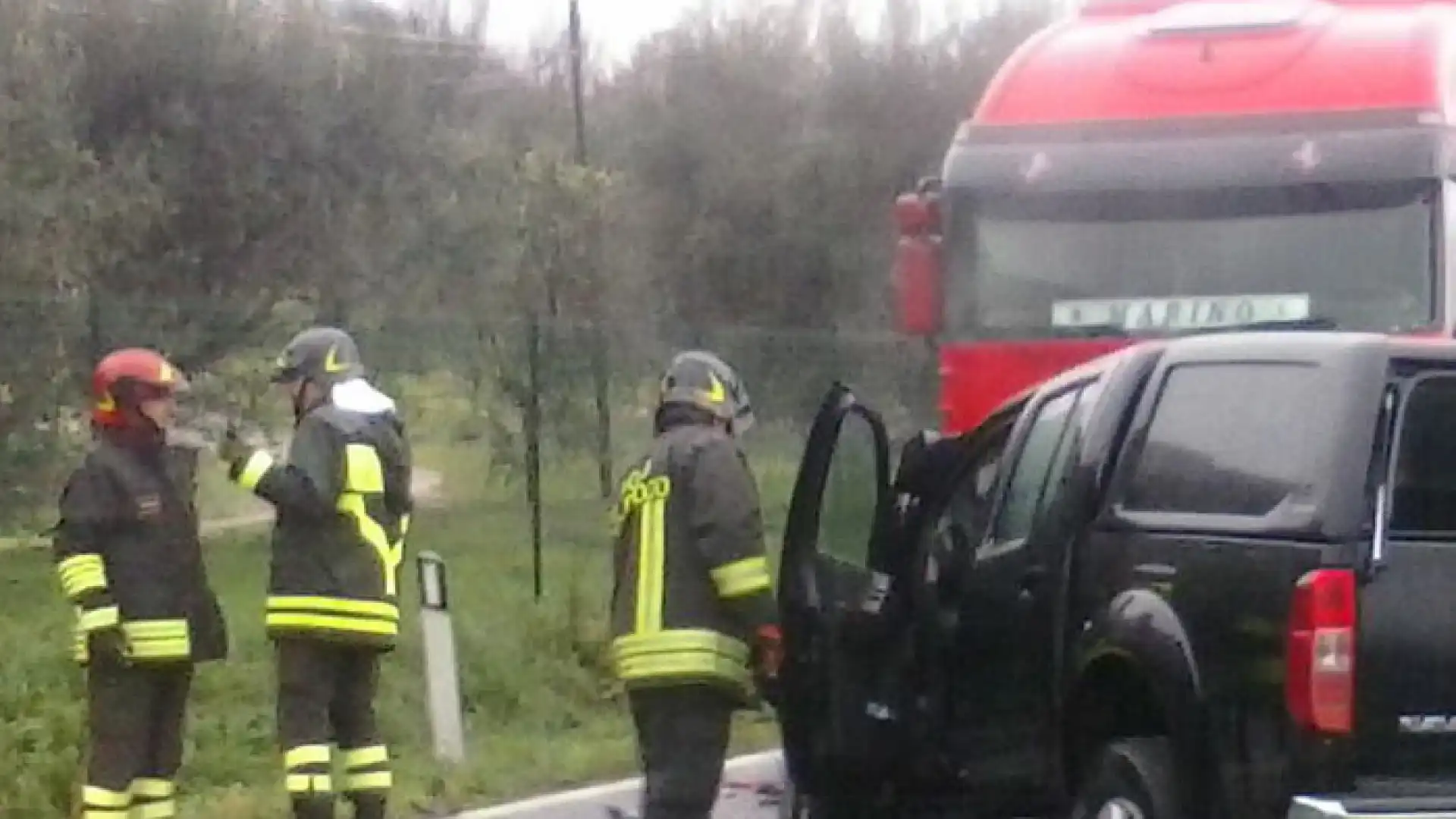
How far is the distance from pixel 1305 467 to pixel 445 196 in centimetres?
1554

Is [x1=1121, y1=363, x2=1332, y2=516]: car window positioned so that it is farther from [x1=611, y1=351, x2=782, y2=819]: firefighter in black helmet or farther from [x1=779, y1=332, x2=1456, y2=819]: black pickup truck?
[x1=611, y1=351, x2=782, y2=819]: firefighter in black helmet

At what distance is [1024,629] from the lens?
7.21 metres

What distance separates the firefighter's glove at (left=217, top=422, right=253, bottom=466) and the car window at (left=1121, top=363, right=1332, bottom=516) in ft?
10.3

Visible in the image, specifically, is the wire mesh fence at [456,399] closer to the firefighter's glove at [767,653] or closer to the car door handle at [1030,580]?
the firefighter's glove at [767,653]

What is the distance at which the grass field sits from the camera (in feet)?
34.9

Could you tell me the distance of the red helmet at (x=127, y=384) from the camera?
8.49 m

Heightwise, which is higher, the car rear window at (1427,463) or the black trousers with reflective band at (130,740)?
the car rear window at (1427,463)

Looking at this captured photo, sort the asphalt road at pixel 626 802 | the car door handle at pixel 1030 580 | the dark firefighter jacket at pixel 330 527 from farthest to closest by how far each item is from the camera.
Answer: the asphalt road at pixel 626 802 < the dark firefighter jacket at pixel 330 527 < the car door handle at pixel 1030 580

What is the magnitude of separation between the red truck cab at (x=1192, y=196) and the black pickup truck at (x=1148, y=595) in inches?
139

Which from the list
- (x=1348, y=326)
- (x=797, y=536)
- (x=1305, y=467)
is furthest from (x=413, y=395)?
(x=1305, y=467)

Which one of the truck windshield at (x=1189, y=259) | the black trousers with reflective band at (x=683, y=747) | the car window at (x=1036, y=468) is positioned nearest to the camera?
the car window at (x=1036, y=468)

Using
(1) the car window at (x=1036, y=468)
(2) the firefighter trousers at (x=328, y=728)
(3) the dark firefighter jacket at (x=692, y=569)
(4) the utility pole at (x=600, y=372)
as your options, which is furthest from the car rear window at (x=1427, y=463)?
(4) the utility pole at (x=600, y=372)

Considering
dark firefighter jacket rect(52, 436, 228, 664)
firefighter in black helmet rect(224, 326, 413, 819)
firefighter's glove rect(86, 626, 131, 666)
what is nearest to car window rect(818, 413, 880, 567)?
firefighter in black helmet rect(224, 326, 413, 819)

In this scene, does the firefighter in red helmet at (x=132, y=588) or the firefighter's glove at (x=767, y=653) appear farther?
the firefighter in red helmet at (x=132, y=588)
